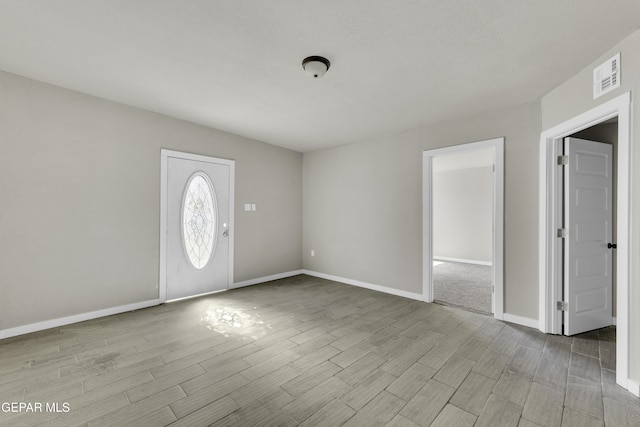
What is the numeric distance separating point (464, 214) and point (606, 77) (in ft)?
19.0

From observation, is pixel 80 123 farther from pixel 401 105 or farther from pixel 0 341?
pixel 401 105

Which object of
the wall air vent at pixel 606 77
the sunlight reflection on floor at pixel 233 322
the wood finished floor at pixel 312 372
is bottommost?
the sunlight reflection on floor at pixel 233 322

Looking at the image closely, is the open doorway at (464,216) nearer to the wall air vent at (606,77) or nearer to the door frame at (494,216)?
the door frame at (494,216)

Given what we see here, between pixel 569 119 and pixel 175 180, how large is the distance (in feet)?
15.9

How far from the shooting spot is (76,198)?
3.14 m

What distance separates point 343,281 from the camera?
16.7 feet

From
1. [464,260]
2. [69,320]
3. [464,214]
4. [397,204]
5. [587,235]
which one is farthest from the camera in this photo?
[464,214]

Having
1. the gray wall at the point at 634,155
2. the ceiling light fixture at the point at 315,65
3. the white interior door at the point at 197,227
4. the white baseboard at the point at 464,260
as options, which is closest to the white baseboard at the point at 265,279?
the white interior door at the point at 197,227

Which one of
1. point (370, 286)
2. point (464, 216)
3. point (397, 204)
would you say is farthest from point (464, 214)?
point (370, 286)

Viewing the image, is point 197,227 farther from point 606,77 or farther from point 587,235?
point 587,235

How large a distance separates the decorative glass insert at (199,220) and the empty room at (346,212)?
0.11 ft

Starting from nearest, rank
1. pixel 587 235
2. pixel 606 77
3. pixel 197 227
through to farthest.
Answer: pixel 606 77 → pixel 587 235 → pixel 197 227

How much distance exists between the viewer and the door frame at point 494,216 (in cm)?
330

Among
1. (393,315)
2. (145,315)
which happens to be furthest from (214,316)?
(393,315)
